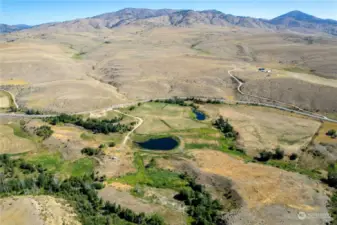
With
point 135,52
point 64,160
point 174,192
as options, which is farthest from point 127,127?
point 135,52

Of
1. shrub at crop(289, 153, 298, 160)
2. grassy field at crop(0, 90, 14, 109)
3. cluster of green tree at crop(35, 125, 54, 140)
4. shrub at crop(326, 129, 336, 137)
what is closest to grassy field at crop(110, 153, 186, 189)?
cluster of green tree at crop(35, 125, 54, 140)

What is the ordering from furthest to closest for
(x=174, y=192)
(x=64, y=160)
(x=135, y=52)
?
(x=135, y=52), (x=64, y=160), (x=174, y=192)

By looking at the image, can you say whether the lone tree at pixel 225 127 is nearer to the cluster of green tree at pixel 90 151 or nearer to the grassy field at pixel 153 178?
the grassy field at pixel 153 178

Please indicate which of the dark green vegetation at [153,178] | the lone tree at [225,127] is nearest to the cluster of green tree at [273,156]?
the lone tree at [225,127]

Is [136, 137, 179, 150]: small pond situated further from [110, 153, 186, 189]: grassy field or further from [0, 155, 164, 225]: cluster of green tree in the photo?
[0, 155, 164, 225]: cluster of green tree

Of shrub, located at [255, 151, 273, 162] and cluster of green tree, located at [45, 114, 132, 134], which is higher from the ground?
cluster of green tree, located at [45, 114, 132, 134]

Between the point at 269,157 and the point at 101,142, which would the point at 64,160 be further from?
the point at 269,157
